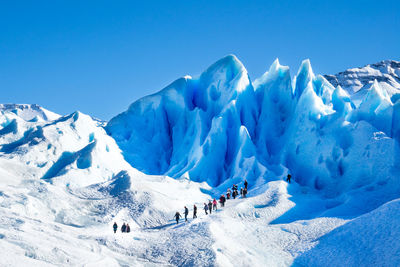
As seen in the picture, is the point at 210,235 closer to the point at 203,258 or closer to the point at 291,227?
the point at 203,258

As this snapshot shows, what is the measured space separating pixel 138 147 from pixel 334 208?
27.0 m

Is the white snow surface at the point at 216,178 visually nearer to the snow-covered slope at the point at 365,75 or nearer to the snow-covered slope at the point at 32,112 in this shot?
the snow-covered slope at the point at 32,112

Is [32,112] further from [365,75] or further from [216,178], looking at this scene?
[365,75]

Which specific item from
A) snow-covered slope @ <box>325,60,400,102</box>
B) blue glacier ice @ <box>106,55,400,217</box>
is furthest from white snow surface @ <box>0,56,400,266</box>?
snow-covered slope @ <box>325,60,400,102</box>

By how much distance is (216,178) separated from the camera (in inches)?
1704

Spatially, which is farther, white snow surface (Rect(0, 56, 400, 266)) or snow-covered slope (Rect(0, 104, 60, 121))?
snow-covered slope (Rect(0, 104, 60, 121))

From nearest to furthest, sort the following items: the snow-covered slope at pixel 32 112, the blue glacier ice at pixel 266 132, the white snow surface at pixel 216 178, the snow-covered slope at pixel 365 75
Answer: the white snow surface at pixel 216 178 < the blue glacier ice at pixel 266 132 < the snow-covered slope at pixel 32 112 < the snow-covered slope at pixel 365 75

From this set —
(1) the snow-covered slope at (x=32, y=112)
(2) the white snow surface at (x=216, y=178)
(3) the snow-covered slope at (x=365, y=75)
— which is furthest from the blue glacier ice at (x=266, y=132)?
(3) the snow-covered slope at (x=365, y=75)

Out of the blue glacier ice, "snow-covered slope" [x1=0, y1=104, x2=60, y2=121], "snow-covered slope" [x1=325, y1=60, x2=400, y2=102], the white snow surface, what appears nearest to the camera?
the white snow surface

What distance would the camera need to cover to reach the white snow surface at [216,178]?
20.8 meters

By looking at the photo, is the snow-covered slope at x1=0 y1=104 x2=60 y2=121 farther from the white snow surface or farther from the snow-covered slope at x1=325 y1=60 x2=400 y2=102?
the snow-covered slope at x1=325 y1=60 x2=400 y2=102

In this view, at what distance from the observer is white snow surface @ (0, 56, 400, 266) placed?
2080cm

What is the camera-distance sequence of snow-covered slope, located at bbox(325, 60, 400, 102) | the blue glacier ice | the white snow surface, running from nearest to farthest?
the white snow surface, the blue glacier ice, snow-covered slope, located at bbox(325, 60, 400, 102)

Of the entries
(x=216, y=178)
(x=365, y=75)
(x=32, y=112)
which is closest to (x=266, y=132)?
(x=216, y=178)
